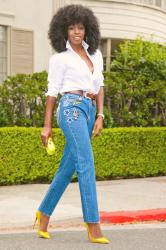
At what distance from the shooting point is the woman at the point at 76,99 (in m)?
6.16

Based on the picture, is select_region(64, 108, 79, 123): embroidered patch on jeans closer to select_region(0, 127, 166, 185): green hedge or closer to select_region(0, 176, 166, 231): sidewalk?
select_region(0, 176, 166, 231): sidewalk

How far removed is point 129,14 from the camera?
1841 centimetres

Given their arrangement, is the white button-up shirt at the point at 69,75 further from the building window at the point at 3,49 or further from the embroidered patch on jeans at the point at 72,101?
the building window at the point at 3,49

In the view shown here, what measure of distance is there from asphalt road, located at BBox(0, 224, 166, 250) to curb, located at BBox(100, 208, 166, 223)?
63 centimetres

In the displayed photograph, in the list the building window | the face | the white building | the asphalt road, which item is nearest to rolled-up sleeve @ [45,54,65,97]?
the face

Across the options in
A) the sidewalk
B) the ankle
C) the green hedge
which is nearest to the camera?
the ankle

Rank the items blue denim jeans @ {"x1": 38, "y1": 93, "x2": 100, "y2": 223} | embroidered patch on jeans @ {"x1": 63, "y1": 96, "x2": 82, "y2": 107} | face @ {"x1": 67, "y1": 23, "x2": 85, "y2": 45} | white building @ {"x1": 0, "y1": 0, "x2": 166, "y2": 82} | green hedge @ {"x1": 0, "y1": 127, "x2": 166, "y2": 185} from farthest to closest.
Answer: white building @ {"x1": 0, "y1": 0, "x2": 166, "y2": 82}, green hedge @ {"x1": 0, "y1": 127, "x2": 166, "y2": 185}, face @ {"x1": 67, "y1": 23, "x2": 85, "y2": 45}, embroidered patch on jeans @ {"x1": 63, "y1": 96, "x2": 82, "y2": 107}, blue denim jeans @ {"x1": 38, "y1": 93, "x2": 100, "y2": 223}

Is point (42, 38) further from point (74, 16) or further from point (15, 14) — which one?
point (74, 16)

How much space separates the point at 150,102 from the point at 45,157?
124 inches

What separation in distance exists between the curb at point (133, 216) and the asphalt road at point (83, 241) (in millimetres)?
629

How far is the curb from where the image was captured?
8.20m

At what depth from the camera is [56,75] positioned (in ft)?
20.7

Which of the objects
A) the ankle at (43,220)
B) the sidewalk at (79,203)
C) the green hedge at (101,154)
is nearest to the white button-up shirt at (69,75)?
the ankle at (43,220)

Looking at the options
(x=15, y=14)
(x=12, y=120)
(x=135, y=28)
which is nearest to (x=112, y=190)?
(x=12, y=120)
